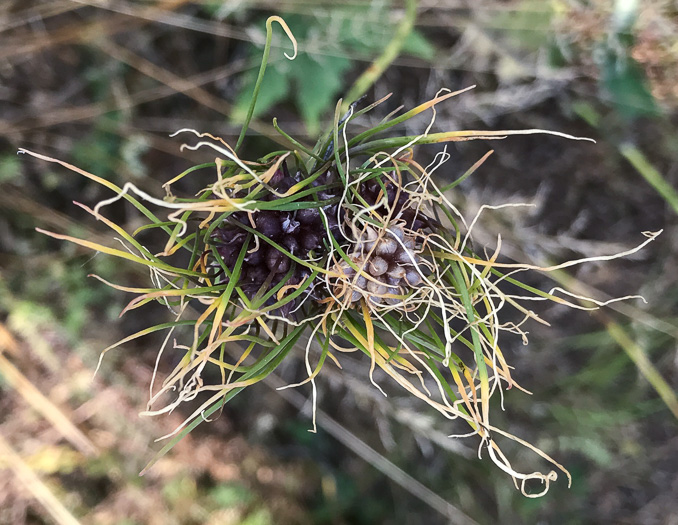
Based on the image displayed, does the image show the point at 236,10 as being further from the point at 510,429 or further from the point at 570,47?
the point at 510,429

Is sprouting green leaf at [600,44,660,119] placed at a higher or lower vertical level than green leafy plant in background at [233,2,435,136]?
lower

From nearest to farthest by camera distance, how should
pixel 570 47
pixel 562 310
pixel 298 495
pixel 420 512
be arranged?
1. pixel 570 47
2. pixel 562 310
3. pixel 298 495
4. pixel 420 512

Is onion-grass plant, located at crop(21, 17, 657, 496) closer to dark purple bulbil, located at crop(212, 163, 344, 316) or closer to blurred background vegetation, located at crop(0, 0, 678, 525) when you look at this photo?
dark purple bulbil, located at crop(212, 163, 344, 316)

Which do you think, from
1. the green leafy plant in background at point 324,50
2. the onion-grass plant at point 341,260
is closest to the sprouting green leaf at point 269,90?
the green leafy plant in background at point 324,50

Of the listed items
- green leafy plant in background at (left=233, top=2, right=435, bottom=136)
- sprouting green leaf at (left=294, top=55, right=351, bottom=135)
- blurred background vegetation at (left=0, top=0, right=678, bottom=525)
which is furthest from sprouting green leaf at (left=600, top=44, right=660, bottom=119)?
sprouting green leaf at (left=294, top=55, right=351, bottom=135)

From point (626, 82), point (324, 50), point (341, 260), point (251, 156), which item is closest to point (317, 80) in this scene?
point (324, 50)

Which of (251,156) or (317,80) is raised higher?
(317,80)

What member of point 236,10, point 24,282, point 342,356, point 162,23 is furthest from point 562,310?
point 24,282

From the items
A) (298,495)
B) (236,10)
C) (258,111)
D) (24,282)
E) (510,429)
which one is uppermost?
(236,10)

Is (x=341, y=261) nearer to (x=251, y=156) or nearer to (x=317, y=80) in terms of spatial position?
(x=317, y=80)
